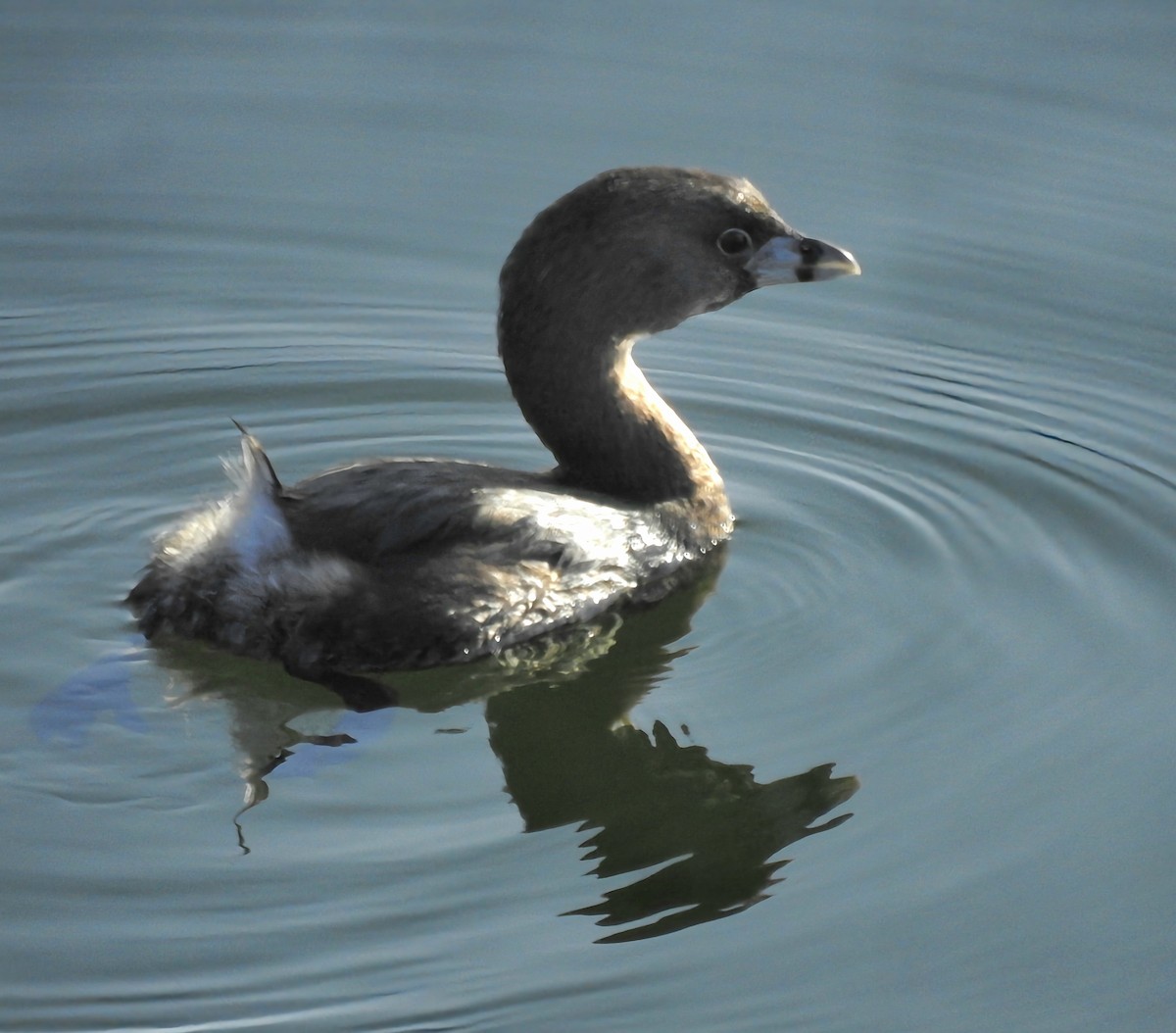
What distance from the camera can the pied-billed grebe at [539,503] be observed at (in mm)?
5559

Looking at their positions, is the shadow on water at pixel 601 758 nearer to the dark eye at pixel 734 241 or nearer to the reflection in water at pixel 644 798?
the reflection in water at pixel 644 798

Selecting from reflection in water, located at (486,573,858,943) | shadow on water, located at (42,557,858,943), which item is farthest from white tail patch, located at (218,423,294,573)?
reflection in water, located at (486,573,858,943)

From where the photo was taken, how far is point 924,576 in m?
6.36

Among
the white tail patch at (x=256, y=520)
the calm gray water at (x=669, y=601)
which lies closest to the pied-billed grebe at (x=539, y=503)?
the white tail patch at (x=256, y=520)

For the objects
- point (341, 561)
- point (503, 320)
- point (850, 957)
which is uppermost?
point (503, 320)

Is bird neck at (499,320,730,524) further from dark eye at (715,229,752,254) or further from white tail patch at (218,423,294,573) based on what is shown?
white tail patch at (218,423,294,573)

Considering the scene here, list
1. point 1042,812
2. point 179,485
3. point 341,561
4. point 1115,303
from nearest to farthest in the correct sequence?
point 1042,812 < point 341,561 < point 179,485 < point 1115,303

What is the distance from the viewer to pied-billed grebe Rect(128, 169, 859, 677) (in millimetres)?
5559

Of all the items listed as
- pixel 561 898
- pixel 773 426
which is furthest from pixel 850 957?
pixel 773 426

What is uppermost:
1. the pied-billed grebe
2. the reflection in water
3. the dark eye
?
the dark eye

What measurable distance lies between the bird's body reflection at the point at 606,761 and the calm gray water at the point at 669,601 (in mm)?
14

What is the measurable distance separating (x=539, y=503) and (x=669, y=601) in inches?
23.3

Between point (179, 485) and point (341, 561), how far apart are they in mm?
1510

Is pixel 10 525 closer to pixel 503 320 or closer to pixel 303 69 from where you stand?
pixel 503 320
